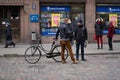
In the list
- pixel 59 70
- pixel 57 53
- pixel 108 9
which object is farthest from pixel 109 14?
pixel 59 70

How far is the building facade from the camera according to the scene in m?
24.7

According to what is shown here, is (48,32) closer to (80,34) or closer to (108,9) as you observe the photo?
(108,9)

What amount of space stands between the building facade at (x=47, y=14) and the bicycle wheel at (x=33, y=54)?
8.94 m

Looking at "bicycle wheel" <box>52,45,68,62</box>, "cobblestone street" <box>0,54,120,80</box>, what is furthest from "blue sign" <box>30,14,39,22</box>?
"bicycle wheel" <box>52,45,68,62</box>

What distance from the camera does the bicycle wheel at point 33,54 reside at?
15.7 m

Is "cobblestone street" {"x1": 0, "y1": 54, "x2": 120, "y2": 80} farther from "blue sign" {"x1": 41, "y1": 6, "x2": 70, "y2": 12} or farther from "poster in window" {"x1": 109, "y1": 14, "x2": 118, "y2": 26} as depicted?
"poster in window" {"x1": 109, "y1": 14, "x2": 118, "y2": 26}

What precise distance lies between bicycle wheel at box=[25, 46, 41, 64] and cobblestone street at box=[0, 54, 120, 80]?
0.22 metres

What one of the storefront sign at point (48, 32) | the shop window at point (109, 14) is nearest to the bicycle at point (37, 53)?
the storefront sign at point (48, 32)

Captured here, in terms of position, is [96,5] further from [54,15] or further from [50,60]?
[50,60]

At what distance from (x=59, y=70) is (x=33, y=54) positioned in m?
2.29

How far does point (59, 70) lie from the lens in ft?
44.8

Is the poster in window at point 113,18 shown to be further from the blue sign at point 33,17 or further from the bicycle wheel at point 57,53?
the bicycle wheel at point 57,53

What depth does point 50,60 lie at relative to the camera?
16766mm

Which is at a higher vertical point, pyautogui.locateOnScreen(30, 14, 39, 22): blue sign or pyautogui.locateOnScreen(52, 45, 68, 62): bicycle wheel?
pyautogui.locateOnScreen(30, 14, 39, 22): blue sign
